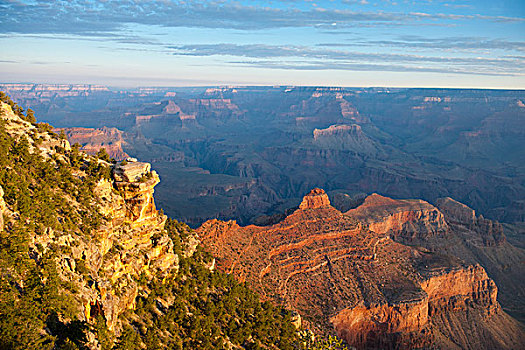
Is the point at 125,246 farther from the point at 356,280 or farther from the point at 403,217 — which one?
the point at 403,217

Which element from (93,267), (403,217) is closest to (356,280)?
(93,267)

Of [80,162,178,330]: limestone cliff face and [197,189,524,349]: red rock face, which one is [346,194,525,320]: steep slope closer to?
[197,189,524,349]: red rock face

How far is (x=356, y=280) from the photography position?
190ft

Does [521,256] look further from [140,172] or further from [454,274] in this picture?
[140,172]

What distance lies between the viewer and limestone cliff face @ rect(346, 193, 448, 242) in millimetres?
100062

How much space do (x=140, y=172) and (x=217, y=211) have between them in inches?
5325

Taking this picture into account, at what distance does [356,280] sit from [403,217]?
5503 cm

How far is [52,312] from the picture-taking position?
19609 millimetres

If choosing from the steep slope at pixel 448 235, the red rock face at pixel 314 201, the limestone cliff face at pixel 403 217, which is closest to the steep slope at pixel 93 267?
the red rock face at pixel 314 201

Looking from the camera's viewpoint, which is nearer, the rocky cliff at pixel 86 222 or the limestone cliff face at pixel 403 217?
the rocky cliff at pixel 86 222

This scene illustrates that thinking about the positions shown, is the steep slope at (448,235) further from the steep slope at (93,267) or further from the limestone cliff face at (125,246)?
the limestone cliff face at (125,246)

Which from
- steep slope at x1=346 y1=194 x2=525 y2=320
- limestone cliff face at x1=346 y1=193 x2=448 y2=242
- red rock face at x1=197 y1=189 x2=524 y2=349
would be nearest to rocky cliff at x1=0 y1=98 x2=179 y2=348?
red rock face at x1=197 y1=189 x2=524 y2=349

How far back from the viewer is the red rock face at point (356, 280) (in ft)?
171

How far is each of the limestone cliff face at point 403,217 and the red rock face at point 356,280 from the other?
26.9m
